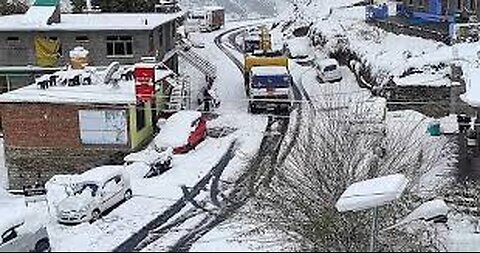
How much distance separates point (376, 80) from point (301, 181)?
927 inches

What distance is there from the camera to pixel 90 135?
39.5 meters

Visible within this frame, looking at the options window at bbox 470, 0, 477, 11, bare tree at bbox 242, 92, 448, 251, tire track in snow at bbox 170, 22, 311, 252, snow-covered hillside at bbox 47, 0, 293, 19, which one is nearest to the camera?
bare tree at bbox 242, 92, 448, 251

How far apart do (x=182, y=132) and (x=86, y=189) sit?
11177mm

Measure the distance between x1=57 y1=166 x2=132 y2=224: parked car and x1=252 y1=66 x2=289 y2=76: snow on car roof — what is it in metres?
15.3

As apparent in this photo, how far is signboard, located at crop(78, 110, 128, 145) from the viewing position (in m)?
39.0

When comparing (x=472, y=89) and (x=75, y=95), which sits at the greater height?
(x=472, y=89)

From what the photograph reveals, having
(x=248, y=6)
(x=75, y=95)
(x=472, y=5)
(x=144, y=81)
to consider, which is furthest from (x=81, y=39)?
(x=248, y=6)

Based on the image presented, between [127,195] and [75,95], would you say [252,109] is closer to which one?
[75,95]

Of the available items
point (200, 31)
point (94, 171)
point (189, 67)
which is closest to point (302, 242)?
point (94, 171)

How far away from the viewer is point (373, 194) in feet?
38.4

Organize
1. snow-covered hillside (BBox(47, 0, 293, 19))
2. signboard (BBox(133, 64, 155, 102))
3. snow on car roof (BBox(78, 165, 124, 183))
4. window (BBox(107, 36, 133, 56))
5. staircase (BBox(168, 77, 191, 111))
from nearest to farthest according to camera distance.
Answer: snow on car roof (BBox(78, 165, 124, 183)), signboard (BBox(133, 64, 155, 102)), staircase (BBox(168, 77, 191, 111)), window (BBox(107, 36, 133, 56)), snow-covered hillside (BBox(47, 0, 293, 19))

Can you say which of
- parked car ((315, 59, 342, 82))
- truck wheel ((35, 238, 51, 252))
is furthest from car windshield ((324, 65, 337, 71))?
truck wheel ((35, 238, 51, 252))

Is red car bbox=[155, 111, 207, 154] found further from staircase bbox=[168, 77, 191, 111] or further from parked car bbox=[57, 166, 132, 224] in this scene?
parked car bbox=[57, 166, 132, 224]

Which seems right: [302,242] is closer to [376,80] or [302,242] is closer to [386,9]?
[376,80]
